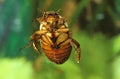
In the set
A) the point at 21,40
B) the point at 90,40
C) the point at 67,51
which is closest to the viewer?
the point at 67,51

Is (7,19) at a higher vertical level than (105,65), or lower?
higher

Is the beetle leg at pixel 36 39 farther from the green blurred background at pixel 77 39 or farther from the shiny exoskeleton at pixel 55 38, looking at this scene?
the green blurred background at pixel 77 39

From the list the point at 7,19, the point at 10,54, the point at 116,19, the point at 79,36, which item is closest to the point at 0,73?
the point at 10,54

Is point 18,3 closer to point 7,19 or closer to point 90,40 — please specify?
point 7,19

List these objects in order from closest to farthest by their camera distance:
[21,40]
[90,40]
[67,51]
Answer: [67,51], [21,40], [90,40]

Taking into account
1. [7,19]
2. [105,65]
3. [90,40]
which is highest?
[7,19]

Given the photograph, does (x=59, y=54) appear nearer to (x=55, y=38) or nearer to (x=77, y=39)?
(x=55, y=38)

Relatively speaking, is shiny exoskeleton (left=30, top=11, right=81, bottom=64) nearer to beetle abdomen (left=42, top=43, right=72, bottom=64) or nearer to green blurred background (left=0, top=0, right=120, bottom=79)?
beetle abdomen (left=42, top=43, right=72, bottom=64)

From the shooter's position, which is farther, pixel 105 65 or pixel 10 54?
pixel 105 65
